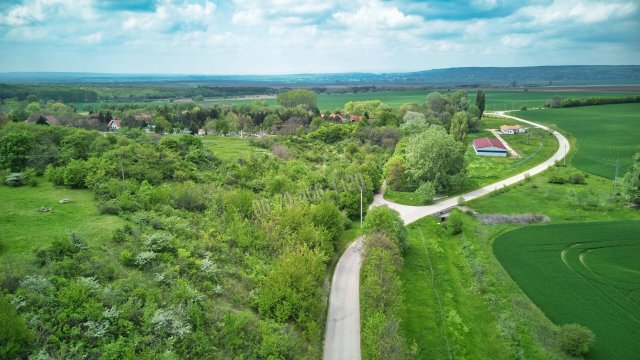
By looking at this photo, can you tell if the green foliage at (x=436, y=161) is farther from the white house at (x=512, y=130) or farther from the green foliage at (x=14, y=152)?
the white house at (x=512, y=130)

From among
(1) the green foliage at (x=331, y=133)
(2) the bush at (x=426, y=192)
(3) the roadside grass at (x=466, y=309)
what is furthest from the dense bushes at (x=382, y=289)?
(1) the green foliage at (x=331, y=133)

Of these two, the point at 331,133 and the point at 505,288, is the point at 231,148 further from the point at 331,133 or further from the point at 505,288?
the point at 505,288

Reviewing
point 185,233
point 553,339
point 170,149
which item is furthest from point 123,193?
point 553,339

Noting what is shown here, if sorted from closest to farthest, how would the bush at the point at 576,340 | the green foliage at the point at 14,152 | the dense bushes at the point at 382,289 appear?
1. the dense bushes at the point at 382,289
2. the bush at the point at 576,340
3. the green foliage at the point at 14,152

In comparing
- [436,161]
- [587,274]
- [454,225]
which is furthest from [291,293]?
[436,161]

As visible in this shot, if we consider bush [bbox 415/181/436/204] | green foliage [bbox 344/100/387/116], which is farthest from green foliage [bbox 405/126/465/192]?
green foliage [bbox 344/100/387/116]
